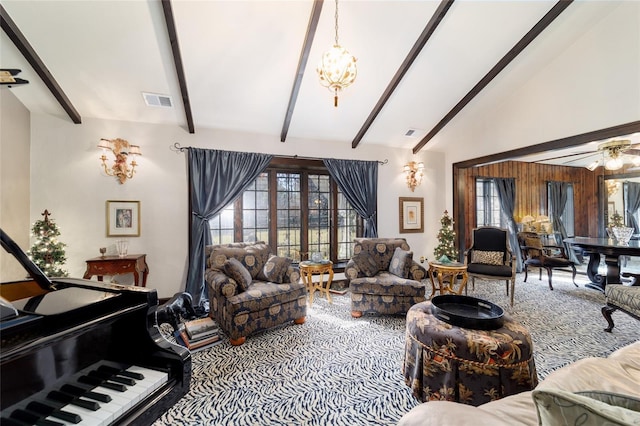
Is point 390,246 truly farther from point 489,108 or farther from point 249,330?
point 489,108

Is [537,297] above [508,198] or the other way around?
the other way around

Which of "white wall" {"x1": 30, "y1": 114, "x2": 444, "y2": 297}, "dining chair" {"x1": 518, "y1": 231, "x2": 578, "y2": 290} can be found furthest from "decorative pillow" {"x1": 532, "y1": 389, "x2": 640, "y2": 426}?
"dining chair" {"x1": 518, "y1": 231, "x2": 578, "y2": 290}

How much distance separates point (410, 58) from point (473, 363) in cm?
329

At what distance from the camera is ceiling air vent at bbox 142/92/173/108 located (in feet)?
10.9

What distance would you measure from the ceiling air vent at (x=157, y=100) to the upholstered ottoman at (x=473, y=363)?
387 cm

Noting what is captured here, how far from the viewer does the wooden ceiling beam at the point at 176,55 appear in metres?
2.41

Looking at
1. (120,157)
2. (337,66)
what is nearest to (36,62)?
(120,157)

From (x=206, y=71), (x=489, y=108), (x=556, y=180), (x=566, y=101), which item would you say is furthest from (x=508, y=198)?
(x=206, y=71)

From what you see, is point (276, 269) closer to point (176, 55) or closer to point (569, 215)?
point (176, 55)

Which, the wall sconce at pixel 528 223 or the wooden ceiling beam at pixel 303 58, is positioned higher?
the wooden ceiling beam at pixel 303 58

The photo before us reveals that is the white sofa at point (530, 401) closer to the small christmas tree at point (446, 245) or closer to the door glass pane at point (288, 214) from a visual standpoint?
the small christmas tree at point (446, 245)

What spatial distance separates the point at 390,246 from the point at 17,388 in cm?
364

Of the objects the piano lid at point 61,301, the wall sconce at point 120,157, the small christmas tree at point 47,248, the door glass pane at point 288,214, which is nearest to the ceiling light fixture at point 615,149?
Result: the door glass pane at point 288,214

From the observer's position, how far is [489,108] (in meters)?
4.54
